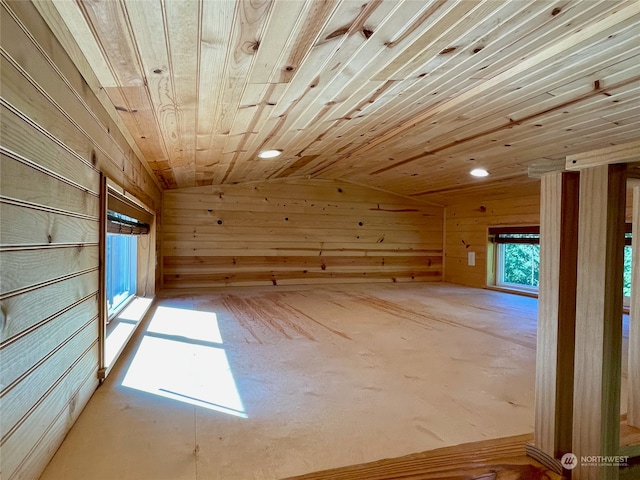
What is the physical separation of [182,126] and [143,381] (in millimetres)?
1355

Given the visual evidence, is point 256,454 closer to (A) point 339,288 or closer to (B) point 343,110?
(B) point 343,110

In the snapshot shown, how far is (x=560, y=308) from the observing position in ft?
3.42

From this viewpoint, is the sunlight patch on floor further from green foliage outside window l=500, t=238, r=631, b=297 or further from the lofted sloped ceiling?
green foliage outside window l=500, t=238, r=631, b=297

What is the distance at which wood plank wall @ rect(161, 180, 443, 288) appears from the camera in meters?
4.93

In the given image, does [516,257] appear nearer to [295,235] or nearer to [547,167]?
[295,235]

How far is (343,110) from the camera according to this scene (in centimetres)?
219

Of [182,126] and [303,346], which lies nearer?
[182,126]

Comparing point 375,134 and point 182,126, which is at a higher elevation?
point 375,134

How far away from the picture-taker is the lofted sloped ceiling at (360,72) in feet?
3.65

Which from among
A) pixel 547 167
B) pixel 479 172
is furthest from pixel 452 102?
pixel 479 172

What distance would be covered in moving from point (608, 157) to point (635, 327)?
0.62m

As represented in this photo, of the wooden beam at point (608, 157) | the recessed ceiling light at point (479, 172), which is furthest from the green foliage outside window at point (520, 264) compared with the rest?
the wooden beam at point (608, 157)

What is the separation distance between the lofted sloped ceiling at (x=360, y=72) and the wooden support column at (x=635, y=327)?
2.43 ft

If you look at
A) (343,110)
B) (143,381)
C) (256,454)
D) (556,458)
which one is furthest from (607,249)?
(143,381)
